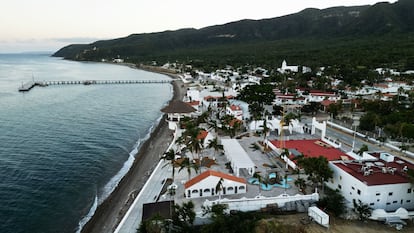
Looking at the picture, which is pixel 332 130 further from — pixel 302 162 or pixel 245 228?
pixel 245 228

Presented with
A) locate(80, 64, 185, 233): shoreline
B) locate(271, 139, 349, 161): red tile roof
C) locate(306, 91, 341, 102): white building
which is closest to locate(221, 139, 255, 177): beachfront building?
locate(271, 139, 349, 161): red tile roof

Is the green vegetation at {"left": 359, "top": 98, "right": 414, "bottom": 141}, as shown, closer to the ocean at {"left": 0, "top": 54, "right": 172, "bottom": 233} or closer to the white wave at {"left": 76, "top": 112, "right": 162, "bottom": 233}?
the white wave at {"left": 76, "top": 112, "right": 162, "bottom": 233}

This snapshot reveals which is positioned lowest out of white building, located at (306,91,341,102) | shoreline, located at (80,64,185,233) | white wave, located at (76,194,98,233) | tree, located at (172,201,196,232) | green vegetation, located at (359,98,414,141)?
white wave, located at (76,194,98,233)

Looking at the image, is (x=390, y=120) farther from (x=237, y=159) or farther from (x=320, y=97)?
(x=237, y=159)

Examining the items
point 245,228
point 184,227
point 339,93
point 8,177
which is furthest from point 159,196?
point 339,93

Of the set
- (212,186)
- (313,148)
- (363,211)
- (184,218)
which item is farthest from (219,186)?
(313,148)

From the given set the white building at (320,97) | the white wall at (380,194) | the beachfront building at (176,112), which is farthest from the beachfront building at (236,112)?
the white wall at (380,194)
